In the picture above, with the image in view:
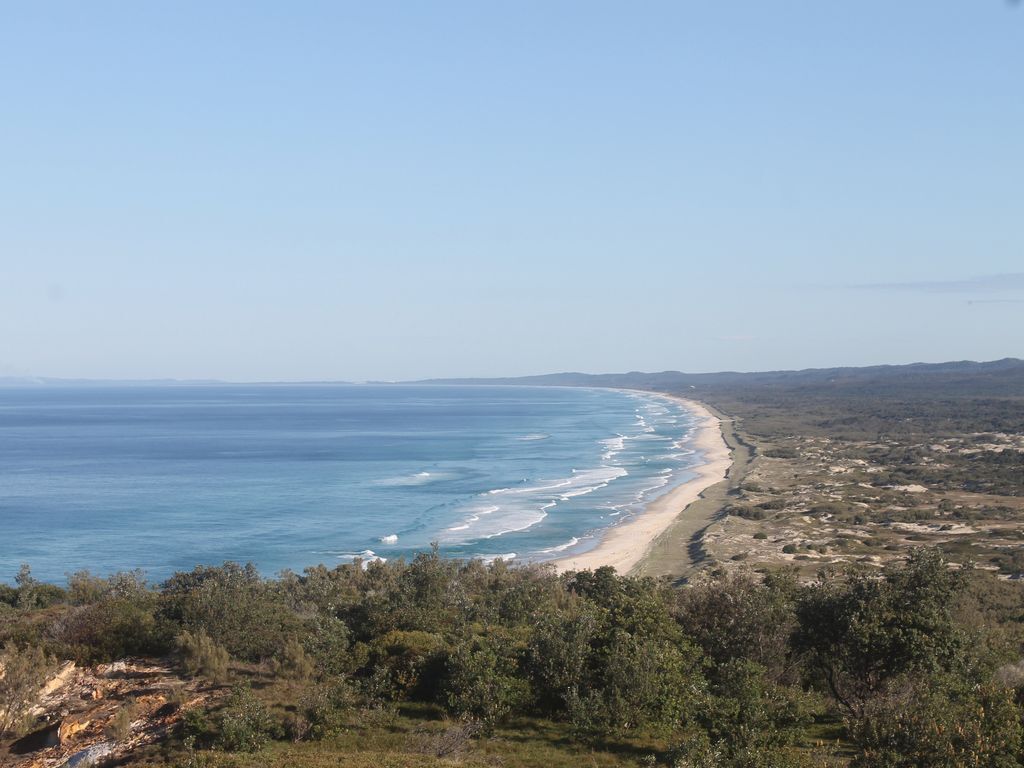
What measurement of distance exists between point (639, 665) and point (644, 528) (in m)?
44.2

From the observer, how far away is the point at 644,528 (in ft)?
201

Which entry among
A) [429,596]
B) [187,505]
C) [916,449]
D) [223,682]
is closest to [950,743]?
[223,682]

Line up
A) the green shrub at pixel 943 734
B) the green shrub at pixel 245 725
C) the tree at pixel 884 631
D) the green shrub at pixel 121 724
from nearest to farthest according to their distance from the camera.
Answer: the green shrub at pixel 943 734
the green shrub at pixel 245 725
the green shrub at pixel 121 724
the tree at pixel 884 631

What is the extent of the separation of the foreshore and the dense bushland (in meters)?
24.6

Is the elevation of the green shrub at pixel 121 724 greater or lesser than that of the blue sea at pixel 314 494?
greater

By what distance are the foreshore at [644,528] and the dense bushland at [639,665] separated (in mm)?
24551

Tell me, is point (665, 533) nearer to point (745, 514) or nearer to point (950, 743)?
point (745, 514)

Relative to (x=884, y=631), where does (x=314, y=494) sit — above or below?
below

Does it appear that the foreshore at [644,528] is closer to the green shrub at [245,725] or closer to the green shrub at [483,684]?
the green shrub at [483,684]

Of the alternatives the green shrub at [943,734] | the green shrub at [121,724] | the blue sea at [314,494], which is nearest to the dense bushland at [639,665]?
the green shrub at [943,734]

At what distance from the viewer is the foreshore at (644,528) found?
50562mm

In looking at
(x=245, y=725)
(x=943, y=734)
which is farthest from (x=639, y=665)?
(x=245, y=725)

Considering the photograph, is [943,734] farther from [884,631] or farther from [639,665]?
[639,665]

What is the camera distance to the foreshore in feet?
166
